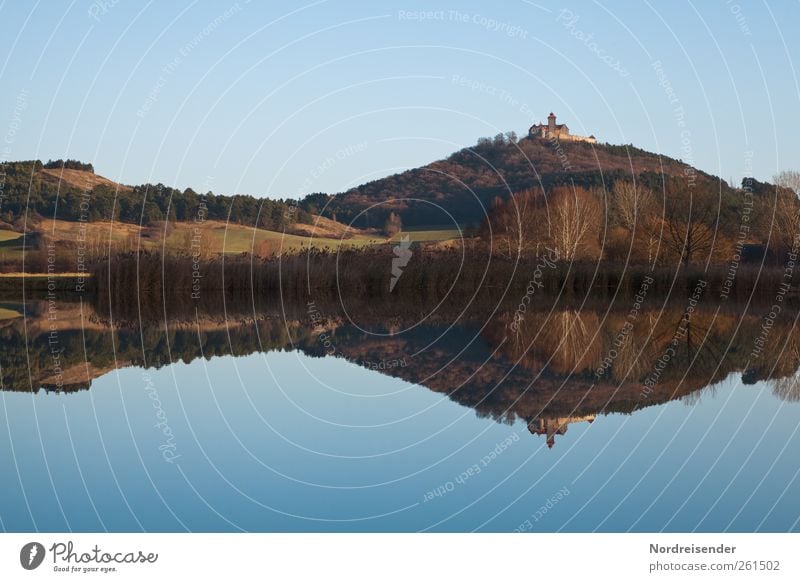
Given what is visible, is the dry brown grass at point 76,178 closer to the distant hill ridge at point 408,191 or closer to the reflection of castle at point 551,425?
the distant hill ridge at point 408,191

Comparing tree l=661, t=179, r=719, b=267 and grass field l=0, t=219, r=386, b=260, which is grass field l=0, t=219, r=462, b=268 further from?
tree l=661, t=179, r=719, b=267

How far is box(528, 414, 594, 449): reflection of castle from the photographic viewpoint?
7.20m

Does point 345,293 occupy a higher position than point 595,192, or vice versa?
point 595,192

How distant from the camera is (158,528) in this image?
510 cm

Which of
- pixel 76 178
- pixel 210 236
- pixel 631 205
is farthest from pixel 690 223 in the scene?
pixel 76 178

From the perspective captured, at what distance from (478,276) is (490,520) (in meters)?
19.3

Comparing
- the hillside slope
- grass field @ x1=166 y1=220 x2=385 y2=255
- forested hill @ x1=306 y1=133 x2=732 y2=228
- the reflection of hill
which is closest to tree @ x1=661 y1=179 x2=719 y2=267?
forested hill @ x1=306 y1=133 x2=732 y2=228

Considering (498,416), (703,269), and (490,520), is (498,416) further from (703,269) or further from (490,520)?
(703,269)

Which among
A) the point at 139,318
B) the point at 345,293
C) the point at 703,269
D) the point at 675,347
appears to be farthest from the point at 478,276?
the point at 675,347

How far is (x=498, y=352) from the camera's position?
39.3 ft

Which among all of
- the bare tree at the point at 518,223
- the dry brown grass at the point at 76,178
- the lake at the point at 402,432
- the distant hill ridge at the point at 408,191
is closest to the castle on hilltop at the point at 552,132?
the distant hill ridge at the point at 408,191

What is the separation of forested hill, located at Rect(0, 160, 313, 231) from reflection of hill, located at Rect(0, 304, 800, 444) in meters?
31.9

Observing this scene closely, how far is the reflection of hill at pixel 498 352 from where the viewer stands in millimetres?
9023

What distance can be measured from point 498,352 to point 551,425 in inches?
179
